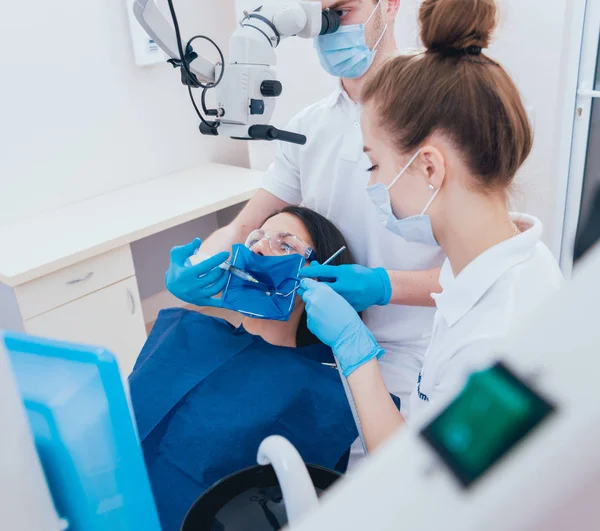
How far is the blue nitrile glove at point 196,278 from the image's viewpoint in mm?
1600

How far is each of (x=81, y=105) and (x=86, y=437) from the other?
8.74 feet

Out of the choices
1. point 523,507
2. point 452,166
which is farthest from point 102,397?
point 452,166

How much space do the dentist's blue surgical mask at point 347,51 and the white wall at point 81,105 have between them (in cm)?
155

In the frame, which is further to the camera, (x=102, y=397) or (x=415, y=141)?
(x=415, y=141)

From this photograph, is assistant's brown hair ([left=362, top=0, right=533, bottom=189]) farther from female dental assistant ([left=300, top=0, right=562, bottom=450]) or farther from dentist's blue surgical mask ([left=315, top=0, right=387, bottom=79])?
dentist's blue surgical mask ([left=315, top=0, right=387, bottom=79])

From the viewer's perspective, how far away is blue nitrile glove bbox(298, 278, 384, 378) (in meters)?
1.19

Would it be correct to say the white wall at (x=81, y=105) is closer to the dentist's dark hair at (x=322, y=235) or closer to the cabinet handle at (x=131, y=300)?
the cabinet handle at (x=131, y=300)

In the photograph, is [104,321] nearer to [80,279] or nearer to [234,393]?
[80,279]

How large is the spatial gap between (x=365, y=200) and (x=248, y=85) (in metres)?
0.56

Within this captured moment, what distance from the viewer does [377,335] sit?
165 cm

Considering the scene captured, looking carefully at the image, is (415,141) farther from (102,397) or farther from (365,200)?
(102,397)

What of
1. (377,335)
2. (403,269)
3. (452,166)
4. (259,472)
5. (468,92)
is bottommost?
(377,335)

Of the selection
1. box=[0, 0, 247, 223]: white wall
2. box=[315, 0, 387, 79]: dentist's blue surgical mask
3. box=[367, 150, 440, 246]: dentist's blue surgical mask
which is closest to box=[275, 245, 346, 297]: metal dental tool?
box=[367, 150, 440, 246]: dentist's blue surgical mask

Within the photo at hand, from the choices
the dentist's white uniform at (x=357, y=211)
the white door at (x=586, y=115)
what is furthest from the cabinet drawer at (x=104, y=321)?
the white door at (x=586, y=115)
